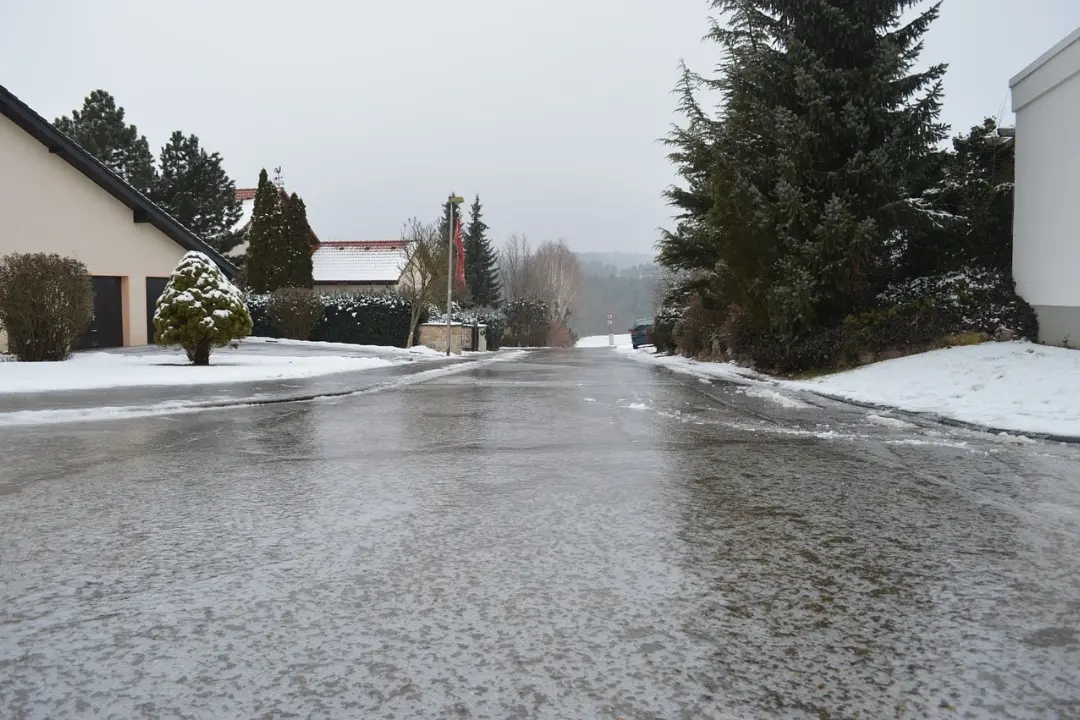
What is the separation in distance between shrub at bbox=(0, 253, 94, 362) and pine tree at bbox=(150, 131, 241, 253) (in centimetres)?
2904

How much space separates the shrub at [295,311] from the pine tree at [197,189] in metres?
13.6

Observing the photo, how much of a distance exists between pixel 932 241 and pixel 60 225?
1037 inches

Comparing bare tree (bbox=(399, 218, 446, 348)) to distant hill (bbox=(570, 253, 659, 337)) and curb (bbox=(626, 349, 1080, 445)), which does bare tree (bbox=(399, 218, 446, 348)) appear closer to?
curb (bbox=(626, 349, 1080, 445))

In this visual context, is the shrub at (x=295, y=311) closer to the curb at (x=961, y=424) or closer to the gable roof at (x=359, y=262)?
the gable roof at (x=359, y=262)

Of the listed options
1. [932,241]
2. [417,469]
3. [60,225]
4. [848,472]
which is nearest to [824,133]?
[932,241]

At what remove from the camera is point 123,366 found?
20.4 meters

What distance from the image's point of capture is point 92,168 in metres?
25.5

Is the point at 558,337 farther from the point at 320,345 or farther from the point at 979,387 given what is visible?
the point at 979,387

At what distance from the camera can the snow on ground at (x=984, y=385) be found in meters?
11.0

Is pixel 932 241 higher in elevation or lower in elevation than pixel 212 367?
higher

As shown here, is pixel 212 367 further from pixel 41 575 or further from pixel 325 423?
pixel 41 575

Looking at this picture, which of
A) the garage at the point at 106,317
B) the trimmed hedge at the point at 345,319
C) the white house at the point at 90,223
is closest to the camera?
the white house at the point at 90,223

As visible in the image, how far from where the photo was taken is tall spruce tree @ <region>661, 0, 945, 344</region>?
1888 centimetres

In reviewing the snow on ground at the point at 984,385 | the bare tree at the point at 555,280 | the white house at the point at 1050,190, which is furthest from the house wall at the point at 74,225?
the bare tree at the point at 555,280
